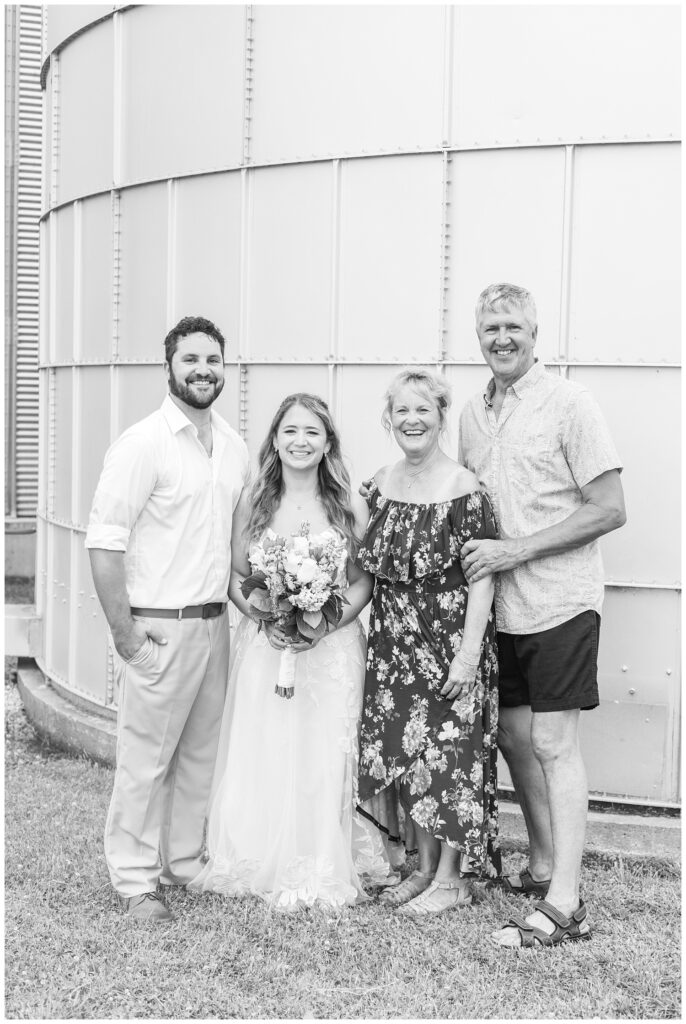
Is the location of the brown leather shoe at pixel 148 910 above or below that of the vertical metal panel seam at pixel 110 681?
below

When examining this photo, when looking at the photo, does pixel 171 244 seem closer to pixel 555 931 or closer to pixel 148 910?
pixel 148 910

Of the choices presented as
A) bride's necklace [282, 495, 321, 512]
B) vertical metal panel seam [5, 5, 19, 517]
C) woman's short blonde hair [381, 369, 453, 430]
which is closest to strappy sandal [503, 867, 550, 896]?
bride's necklace [282, 495, 321, 512]

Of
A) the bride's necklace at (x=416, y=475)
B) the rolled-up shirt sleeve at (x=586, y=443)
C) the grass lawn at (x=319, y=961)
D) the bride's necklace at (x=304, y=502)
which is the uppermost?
the rolled-up shirt sleeve at (x=586, y=443)

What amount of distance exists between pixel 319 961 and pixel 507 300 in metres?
2.77

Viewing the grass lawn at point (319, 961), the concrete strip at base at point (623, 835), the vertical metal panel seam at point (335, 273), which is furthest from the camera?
the vertical metal panel seam at point (335, 273)

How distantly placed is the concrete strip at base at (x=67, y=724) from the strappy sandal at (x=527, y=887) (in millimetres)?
2972

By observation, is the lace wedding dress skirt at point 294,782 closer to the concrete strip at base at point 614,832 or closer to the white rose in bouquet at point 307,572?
the white rose in bouquet at point 307,572

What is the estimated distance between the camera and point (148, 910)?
436 centimetres

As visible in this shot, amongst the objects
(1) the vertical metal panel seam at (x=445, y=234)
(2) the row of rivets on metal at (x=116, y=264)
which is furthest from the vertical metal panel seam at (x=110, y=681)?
(1) the vertical metal panel seam at (x=445, y=234)

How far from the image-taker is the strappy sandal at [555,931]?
13.7 ft

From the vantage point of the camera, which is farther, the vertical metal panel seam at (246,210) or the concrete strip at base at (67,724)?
the concrete strip at base at (67,724)

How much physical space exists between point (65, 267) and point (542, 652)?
16.3ft

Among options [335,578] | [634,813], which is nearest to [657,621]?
[634,813]

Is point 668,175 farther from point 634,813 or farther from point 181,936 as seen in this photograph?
point 181,936
